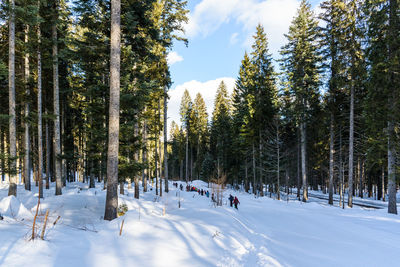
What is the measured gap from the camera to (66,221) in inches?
320

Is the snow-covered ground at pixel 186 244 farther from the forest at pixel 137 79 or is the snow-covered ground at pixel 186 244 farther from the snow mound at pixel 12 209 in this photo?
the forest at pixel 137 79

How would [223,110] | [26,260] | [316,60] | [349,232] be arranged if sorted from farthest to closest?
1. [223,110]
2. [316,60]
3. [349,232]
4. [26,260]

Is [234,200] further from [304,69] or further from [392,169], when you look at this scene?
[304,69]

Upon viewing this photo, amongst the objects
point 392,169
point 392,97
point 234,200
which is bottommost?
point 234,200

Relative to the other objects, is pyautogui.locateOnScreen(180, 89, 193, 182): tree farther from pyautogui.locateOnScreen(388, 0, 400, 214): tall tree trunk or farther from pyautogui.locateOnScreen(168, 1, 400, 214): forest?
pyautogui.locateOnScreen(388, 0, 400, 214): tall tree trunk

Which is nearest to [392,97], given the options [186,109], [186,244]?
[186,244]

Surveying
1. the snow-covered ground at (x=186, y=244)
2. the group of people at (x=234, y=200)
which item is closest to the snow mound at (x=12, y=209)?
the snow-covered ground at (x=186, y=244)

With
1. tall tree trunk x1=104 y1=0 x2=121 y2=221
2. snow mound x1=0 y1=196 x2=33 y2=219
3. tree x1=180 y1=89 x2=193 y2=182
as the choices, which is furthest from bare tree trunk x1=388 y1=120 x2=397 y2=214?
tree x1=180 y1=89 x2=193 y2=182

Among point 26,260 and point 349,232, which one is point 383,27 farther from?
point 26,260

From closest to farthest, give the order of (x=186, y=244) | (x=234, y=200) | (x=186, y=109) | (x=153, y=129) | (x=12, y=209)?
(x=186, y=244)
(x=12, y=209)
(x=234, y=200)
(x=153, y=129)
(x=186, y=109)

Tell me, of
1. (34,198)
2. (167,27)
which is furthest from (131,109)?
(167,27)

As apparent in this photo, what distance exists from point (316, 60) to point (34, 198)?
25283 mm

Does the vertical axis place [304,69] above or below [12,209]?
above

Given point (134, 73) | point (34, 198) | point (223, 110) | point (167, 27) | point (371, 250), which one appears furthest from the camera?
point (223, 110)
